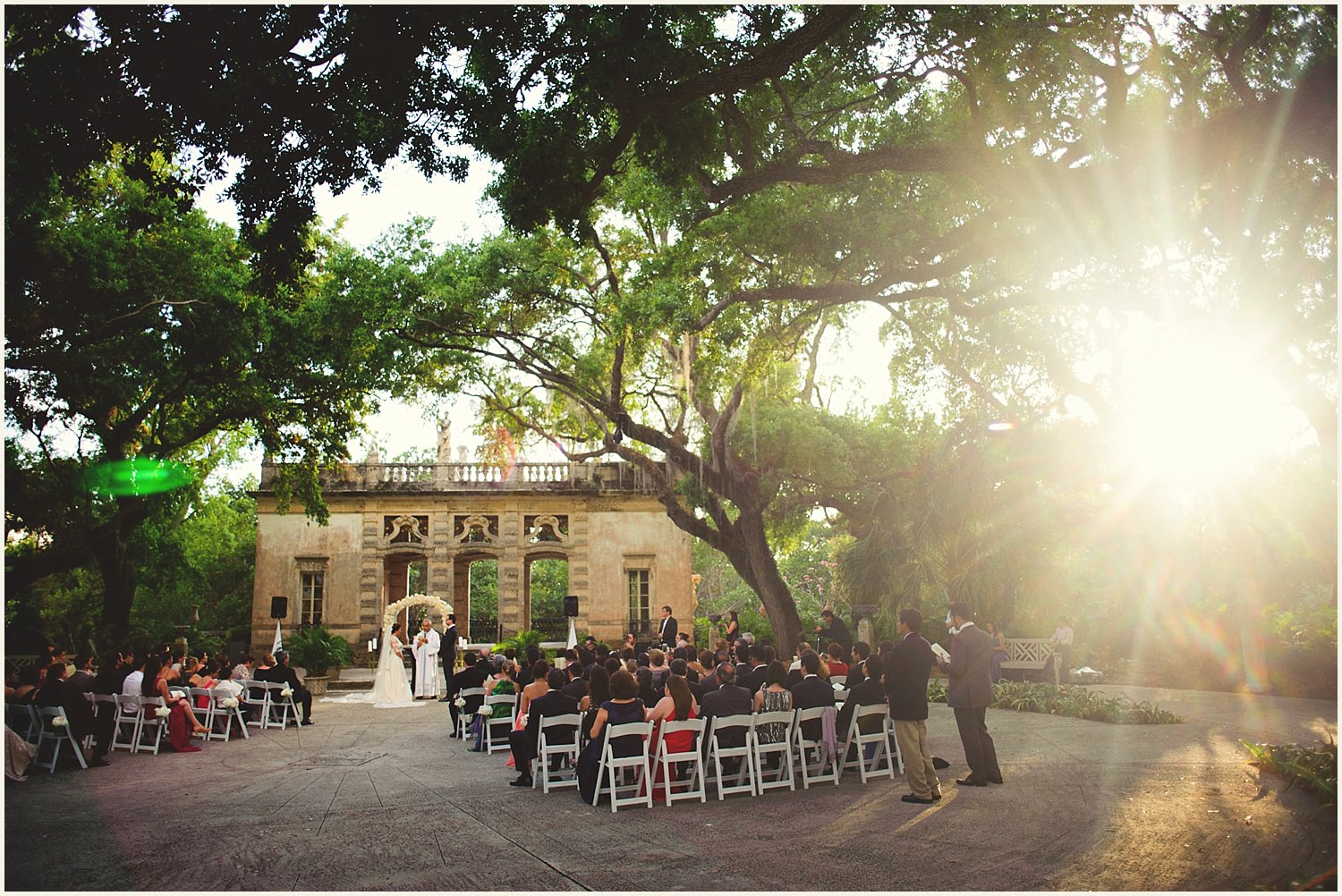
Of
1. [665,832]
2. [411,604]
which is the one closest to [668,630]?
[411,604]

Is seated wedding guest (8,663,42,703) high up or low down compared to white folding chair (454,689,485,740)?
up

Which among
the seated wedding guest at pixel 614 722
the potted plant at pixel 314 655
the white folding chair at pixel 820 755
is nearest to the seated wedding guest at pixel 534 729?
the seated wedding guest at pixel 614 722

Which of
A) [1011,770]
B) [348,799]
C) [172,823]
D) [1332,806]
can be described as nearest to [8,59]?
[172,823]

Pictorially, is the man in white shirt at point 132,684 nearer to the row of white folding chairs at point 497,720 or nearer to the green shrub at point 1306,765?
the row of white folding chairs at point 497,720

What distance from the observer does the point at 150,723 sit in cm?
1102

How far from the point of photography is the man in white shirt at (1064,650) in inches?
675

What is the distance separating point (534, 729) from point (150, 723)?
5.78 metres

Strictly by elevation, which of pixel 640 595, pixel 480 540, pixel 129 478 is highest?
pixel 129 478

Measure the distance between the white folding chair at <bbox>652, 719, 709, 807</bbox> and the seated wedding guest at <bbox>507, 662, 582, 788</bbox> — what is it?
40.7 inches

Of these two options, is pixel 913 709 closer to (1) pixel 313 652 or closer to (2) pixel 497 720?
(2) pixel 497 720

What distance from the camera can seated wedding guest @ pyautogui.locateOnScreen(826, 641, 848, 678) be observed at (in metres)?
10.6

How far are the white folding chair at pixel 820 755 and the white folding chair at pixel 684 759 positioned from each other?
0.84m

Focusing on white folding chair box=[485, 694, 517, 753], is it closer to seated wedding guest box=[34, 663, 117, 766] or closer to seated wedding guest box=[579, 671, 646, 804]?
seated wedding guest box=[579, 671, 646, 804]

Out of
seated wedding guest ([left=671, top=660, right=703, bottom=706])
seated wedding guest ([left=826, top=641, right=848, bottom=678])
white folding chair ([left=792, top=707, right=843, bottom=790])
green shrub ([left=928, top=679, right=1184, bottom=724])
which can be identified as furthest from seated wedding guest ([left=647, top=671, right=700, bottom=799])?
green shrub ([left=928, top=679, right=1184, bottom=724])
